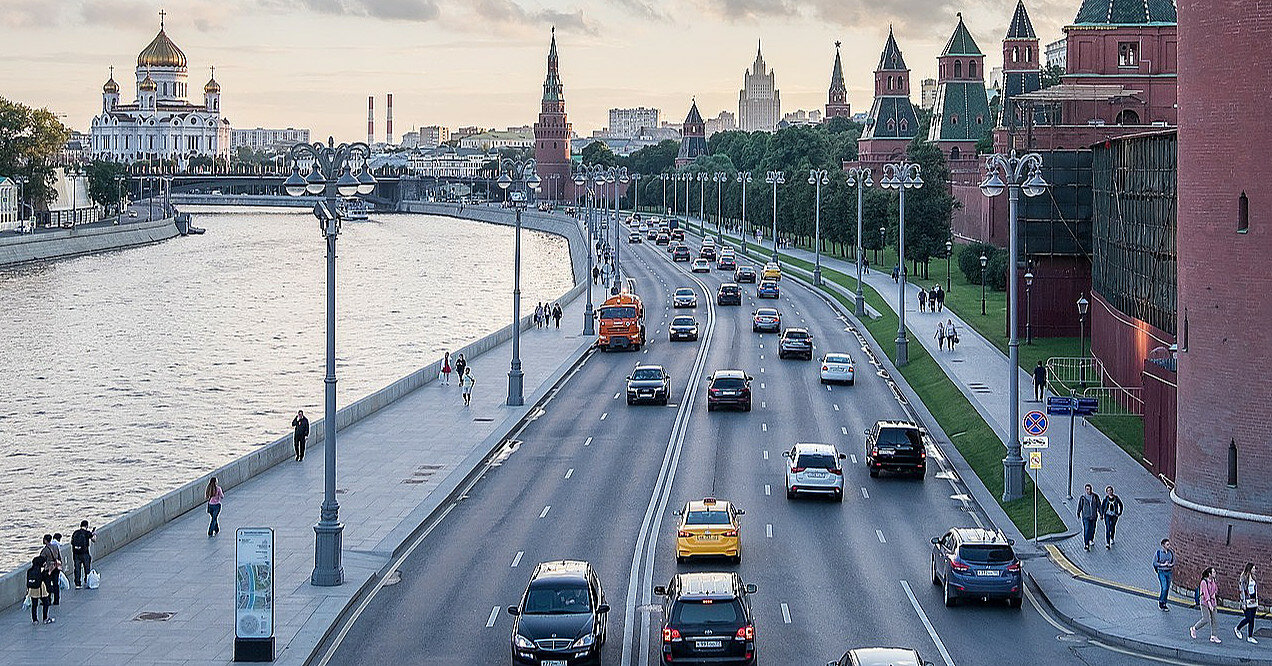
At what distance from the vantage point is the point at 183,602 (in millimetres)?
28359

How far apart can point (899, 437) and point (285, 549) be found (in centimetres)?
1550

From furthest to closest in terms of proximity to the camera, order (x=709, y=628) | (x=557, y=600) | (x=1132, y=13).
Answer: (x=1132, y=13) → (x=557, y=600) → (x=709, y=628)

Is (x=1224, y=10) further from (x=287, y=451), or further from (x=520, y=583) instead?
(x=287, y=451)

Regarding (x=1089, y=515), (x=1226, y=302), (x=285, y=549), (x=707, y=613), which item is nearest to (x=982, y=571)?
(x=1089, y=515)

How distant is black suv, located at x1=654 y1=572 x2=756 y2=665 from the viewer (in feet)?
76.3

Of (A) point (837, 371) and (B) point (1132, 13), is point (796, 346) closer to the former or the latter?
(A) point (837, 371)

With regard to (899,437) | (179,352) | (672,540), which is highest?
(899,437)

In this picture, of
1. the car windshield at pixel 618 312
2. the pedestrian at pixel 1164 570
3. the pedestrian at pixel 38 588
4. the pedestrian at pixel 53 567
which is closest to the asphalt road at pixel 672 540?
the pedestrian at pixel 1164 570

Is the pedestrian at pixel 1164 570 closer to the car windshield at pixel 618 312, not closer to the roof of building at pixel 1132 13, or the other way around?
the car windshield at pixel 618 312

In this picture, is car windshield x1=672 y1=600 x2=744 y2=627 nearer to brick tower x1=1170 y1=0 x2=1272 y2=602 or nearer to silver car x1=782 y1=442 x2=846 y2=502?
brick tower x1=1170 y1=0 x2=1272 y2=602

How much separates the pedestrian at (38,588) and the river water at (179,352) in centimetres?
1491

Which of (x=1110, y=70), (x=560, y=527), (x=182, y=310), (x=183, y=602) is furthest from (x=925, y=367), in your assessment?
(x=182, y=310)

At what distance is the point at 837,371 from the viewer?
58281 millimetres

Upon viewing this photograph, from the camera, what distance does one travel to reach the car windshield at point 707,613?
76.9 feet
